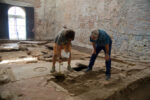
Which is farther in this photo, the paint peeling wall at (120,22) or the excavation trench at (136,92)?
the paint peeling wall at (120,22)

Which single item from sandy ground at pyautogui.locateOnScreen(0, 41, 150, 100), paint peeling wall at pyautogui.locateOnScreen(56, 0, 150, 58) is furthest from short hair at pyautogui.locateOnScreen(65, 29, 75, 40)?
paint peeling wall at pyautogui.locateOnScreen(56, 0, 150, 58)

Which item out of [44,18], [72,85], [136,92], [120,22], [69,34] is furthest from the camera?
[44,18]

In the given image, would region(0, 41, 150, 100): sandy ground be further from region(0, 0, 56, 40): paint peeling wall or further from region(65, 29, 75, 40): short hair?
region(0, 0, 56, 40): paint peeling wall

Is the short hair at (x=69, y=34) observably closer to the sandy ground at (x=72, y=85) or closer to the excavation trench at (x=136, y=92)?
A: the sandy ground at (x=72, y=85)

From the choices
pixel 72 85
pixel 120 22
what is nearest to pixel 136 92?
pixel 72 85

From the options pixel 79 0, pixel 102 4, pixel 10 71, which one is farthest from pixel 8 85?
pixel 79 0

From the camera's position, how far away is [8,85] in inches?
108

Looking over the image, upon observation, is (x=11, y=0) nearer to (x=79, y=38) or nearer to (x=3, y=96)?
(x=79, y=38)

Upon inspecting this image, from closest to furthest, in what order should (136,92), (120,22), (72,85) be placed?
1. (72,85)
2. (136,92)
3. (120,22)

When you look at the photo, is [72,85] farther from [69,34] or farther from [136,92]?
[136,92]

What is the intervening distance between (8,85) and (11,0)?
887cm

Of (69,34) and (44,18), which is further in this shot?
(44,18)

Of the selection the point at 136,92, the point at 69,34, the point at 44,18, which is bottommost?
the point at 136,92

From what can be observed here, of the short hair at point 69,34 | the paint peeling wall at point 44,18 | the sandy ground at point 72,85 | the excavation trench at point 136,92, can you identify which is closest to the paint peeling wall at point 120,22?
the sandy ground at point 72,85
